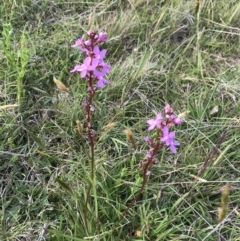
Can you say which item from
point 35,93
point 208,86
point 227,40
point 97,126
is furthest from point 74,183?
point 227,40

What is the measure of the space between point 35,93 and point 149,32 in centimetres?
68

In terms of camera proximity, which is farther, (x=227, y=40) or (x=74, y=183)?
(x=227, y=40)

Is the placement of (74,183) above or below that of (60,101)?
below

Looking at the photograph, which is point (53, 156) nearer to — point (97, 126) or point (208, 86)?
point (97, 126)

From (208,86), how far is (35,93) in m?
0.79

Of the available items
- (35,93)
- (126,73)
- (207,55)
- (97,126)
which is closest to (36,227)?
(97,126)

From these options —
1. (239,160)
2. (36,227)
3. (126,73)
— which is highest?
(126,73)

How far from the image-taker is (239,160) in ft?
5.82

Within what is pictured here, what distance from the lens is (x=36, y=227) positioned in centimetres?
154

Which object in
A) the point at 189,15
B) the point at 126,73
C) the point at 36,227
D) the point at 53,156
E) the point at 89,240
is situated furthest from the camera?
the point at 189,15

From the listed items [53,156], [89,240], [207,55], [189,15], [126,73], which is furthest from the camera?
[189,15]

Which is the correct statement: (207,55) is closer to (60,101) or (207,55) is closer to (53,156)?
(60,101)

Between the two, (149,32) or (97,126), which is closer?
(97,126)

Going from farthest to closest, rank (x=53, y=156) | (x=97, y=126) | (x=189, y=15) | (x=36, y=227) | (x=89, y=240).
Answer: (x=189, y=15) → (x=97, y=126) → (x=53, y=156) → (x=36, y=227) → (x=89, y=240)
